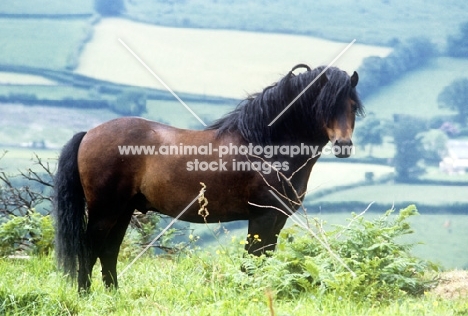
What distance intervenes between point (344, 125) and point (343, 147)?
0.19 m

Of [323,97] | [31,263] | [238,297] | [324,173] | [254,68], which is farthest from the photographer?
[254,68]

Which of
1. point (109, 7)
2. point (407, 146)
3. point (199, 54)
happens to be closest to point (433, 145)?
point (407, 146)

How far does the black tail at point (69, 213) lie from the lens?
18.4 feet

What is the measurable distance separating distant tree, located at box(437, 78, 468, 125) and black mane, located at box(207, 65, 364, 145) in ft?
17.0

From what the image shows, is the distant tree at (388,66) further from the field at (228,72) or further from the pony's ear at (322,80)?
the pony's ear at (322,80)

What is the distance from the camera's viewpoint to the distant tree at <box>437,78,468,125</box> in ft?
33.3

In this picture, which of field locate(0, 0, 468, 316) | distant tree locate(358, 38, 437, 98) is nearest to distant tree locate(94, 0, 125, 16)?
field locate(0, 0, 468, 316)

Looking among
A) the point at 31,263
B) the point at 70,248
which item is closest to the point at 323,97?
the point at 70,248

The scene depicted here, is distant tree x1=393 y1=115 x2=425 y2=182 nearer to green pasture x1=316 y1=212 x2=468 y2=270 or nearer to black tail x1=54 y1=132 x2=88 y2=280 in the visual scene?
green pasture x1=316 y1=212 x2=468 y2=270

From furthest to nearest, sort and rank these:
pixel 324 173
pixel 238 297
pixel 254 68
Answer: pixel 254 68 < pixel 324 173 < pixel 238 297

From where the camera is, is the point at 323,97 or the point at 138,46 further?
the point at 138,46

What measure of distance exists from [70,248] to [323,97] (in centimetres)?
235

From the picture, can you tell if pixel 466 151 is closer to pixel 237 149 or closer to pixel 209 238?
pixel 209 238

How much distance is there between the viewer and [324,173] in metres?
9.21
